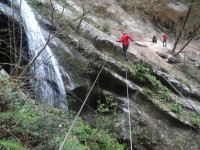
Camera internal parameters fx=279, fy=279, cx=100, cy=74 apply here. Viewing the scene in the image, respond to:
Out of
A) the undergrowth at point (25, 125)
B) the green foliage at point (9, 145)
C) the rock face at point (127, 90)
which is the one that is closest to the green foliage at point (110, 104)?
the rock face at point (127, 90)

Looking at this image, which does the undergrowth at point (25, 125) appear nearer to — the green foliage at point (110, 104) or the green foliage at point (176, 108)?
the green foliage at point (110, 104)

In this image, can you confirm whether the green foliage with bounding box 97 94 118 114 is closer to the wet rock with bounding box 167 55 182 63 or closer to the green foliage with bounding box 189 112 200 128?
the green foliage with bounding box 189 112 200 128

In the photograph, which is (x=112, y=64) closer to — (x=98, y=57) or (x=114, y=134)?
(x=98, y=57)

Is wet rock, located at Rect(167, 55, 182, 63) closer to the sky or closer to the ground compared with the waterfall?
closer to the ground

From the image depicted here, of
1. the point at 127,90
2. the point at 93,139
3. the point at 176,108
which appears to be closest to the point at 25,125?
the point at 93,139

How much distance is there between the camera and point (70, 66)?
1135 centimetres

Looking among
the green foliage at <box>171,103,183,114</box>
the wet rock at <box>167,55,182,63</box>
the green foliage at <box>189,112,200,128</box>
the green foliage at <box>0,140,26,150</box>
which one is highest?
the green foliage at <box>0,140,26,150</box>

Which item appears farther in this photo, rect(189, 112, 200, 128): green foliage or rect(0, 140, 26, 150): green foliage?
rect(189, 112, 200, 128): green foliage

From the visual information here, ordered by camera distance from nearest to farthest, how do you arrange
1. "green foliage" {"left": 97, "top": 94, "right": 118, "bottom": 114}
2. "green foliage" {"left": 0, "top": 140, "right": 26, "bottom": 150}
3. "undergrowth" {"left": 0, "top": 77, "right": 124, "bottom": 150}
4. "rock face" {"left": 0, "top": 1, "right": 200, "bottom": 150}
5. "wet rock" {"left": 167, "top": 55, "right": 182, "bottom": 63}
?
"green foliage" {"left": 0, "top": 140, "right": 26, "bottom": 150}
"undergrowth" {"left": 0, "top": 77, "right": 124, "bottom": 150}
"rock face" {"left": 0, "top": 1, "right": 200, "bottom": 150}
"green foliage" {"left": 97, "top": 94, "right": 118, "bottom": 114}
"wet rock" {"left": 167, "top": 55, "right": 182, "bottom": 63}

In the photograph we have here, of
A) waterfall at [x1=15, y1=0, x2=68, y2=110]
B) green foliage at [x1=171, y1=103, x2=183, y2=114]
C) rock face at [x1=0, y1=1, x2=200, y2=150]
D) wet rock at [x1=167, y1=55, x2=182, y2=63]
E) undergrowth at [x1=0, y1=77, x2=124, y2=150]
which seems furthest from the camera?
wet rock at [x1=167, y1=55, x2=182, y2=63]

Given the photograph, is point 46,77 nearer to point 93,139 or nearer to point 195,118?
point 93,139

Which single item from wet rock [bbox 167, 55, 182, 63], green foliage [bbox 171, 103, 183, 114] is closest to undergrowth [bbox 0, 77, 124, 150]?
green foliage [bbox 171, 103, 183, 114]

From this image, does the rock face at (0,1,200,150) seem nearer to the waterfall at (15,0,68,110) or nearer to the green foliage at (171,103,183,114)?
the green foliage at (171,103,183,114)

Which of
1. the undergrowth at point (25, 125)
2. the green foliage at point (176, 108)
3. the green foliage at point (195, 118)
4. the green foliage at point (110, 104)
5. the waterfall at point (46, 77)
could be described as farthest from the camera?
the green foliage at point (176, 108)
